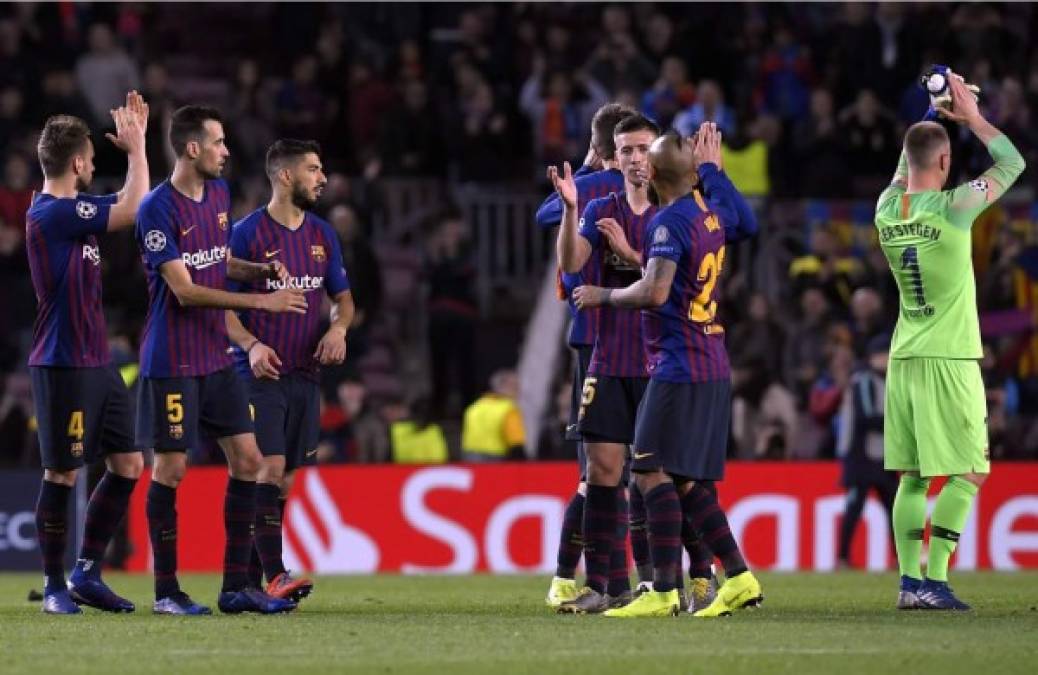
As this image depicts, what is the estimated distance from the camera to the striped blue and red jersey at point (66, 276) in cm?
1066

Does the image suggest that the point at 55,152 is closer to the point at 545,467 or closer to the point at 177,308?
the point at 177,308

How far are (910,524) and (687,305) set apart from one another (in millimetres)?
1802

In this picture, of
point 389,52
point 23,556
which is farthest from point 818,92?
point 23,556

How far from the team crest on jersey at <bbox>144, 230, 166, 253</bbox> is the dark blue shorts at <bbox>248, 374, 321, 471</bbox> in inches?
40.0

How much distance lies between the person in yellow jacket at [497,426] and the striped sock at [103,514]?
7.14 meters

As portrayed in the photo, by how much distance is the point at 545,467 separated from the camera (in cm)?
1742

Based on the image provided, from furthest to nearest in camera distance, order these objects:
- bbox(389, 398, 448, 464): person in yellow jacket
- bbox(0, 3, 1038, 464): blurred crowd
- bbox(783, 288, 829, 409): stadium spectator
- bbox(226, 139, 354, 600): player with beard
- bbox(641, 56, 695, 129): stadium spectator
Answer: bbox(641, 56, 695, 129): stadium spectator < bbox(783, 288, 829, 409): stadium spectator < bbox(0, 3, 1038, 464): blurred crowd < bbox(389, 398, 448, 464): person in yellow jacket < bbox(226, 139, 354, 600): player with beard

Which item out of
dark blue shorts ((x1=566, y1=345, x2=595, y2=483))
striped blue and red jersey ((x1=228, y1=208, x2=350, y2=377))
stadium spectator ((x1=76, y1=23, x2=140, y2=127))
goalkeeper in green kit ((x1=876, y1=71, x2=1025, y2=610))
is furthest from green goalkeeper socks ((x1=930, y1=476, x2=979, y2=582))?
stadium spectator ((x1=76, y1=23, x2=140, y2=127))

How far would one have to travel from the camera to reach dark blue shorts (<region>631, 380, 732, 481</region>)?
396 inches

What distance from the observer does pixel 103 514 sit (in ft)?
35.8

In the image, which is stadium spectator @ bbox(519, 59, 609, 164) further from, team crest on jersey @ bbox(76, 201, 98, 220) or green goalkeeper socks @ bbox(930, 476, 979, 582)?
team crest on jersey @ bbox(76, 201, 98, 220)

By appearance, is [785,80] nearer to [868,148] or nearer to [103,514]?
[868,148]

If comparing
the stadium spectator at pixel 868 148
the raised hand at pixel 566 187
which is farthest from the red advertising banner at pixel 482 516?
the raised hand at pixel 566 187

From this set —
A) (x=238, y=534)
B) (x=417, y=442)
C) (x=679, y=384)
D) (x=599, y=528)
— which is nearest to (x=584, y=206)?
(x=679, y=384)
